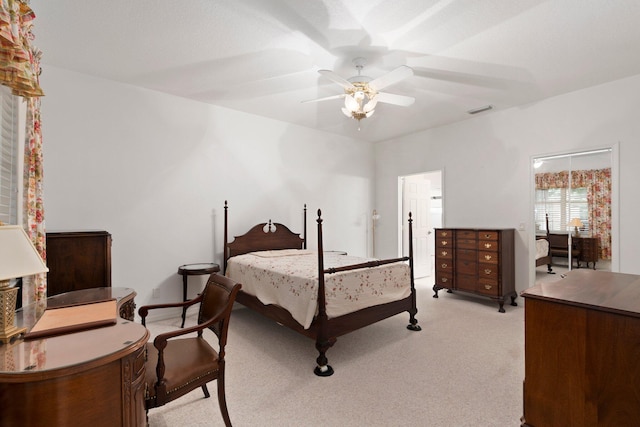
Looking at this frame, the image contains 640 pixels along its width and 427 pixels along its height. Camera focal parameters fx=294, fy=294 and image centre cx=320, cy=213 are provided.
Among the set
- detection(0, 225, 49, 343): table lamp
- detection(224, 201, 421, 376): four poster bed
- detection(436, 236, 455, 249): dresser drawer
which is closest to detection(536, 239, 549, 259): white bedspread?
detection(436, 236, 455, 249): dresser drawer

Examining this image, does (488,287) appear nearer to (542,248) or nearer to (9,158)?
(542,248)

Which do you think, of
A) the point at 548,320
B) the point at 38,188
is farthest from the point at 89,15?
the point at 548,320

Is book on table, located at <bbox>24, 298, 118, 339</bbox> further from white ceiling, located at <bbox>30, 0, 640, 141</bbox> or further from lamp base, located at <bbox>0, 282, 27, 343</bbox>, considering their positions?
white ceiling, located at <bbox>30, 0, 640, 141</bbox>

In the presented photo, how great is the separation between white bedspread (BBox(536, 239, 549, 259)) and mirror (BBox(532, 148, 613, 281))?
1 cm

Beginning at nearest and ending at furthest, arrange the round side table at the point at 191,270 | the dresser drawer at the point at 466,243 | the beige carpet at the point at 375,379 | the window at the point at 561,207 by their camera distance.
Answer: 1. the beige carpet at the point at 375,379
2. the round side table at the point at 191,270
3. the window at the point at 561,207
4. the dresser drawer at the point at 466,243

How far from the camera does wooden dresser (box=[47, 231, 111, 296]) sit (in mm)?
2516

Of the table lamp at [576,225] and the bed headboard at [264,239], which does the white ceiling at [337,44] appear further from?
the bed headboard at [264,239]

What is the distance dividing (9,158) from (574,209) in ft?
20.0

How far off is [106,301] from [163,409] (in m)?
0.92

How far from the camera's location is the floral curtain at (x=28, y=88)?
1402 millimetres

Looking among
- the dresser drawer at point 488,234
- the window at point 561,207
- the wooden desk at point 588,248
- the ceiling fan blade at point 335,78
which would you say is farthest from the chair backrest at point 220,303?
the wooden desk at point 588,248

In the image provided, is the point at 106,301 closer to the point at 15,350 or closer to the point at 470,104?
the point at 15,350

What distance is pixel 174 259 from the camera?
12.8 feet

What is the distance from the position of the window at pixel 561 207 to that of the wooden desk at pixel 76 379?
4.96m
